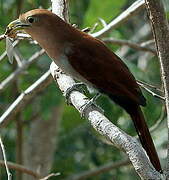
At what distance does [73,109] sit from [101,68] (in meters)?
1.24

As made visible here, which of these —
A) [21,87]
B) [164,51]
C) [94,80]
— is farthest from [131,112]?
[21,87]

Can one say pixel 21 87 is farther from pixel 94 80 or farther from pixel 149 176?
pixel 149 176

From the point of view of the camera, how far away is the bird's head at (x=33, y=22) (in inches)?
126

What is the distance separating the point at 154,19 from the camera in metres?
2.25

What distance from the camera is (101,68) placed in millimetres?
3479

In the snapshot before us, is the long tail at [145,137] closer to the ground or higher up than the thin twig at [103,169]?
higher up

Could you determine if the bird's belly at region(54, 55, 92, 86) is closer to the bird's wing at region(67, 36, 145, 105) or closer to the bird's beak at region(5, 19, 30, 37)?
the bird's wing at region(67, 36, 145, 105)

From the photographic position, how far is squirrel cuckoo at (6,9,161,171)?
11.0 feet

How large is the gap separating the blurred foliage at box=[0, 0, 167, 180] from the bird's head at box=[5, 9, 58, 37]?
19.0 inches

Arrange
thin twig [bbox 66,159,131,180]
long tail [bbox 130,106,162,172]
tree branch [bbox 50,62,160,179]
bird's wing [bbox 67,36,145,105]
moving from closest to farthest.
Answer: tree branch [bbox 50,62,160,179], long tail [bbox 130,106,162,172], bird's wing [bbox 67,36,145,105], thin twig [bbox 66,159,131,180]

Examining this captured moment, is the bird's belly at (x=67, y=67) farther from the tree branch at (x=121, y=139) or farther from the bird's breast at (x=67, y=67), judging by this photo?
the tree branch at (x=121, y=139)

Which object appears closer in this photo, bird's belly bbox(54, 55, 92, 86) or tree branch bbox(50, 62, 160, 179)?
tree branch bbox(50, 62, 160, 179)

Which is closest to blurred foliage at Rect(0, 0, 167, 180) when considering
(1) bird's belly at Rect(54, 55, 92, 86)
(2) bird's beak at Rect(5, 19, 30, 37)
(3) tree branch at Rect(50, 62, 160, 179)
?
(1) bird's belly at Rect(54, 55, 92, 86)

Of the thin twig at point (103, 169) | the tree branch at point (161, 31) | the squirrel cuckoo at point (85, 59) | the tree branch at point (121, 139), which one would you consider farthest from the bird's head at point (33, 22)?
the thin twig at point (103, 169)
